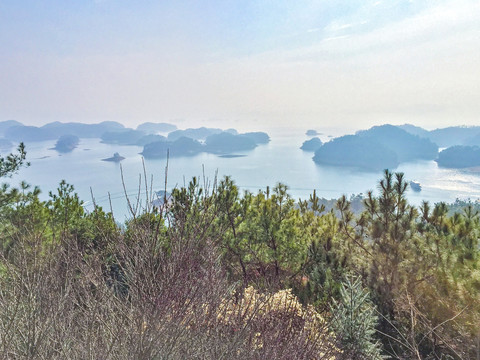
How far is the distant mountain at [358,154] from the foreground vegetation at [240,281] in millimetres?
107487

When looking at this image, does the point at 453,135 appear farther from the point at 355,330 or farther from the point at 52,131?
the point at 52,131

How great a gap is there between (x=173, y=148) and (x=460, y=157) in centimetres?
9559

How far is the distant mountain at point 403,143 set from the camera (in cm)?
12275

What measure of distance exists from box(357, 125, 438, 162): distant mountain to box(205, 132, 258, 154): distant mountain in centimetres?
5124

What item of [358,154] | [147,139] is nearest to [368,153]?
[358,154]

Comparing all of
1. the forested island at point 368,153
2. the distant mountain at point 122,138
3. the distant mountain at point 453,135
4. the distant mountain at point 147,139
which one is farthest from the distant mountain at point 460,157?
the distant mountain at point 122,138

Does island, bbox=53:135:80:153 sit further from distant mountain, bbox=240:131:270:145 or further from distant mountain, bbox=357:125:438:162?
distant mountain, bbox=357:125:438:162

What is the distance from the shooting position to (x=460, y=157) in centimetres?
9238

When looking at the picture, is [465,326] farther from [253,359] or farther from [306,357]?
[253,359]

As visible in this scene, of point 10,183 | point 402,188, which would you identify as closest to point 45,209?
point 10,183

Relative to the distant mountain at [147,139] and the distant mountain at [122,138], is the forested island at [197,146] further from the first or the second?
the distant mountain at [122,138]

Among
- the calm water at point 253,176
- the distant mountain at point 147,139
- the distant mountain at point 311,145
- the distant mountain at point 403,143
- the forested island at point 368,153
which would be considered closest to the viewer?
the calm water at point 253,176

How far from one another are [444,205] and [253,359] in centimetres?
465

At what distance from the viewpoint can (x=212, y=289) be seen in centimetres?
407
